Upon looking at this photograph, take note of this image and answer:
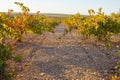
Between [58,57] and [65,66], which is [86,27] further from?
[65,66]

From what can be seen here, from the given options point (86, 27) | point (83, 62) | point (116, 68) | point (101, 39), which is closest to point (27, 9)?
point (86, 27)

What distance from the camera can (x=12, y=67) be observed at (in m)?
10.8

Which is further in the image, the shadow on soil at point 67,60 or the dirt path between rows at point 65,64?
the shadow on soil at point 67,60

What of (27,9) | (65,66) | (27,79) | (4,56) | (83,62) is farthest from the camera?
(27,9)

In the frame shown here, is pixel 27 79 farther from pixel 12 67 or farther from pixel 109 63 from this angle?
pixel 109 63

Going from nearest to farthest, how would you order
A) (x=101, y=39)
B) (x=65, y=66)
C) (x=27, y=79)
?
1. (x=27, y=79)
2. (x=65, y=66)
3. (x=101, y=39)

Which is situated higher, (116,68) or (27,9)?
(27,9)

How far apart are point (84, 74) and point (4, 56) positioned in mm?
3919

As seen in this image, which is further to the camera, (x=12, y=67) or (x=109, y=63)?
(x=109, y=63)

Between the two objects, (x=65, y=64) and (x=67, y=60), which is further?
(x=67, y=60)

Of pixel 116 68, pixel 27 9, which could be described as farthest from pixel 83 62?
pixel 27 9

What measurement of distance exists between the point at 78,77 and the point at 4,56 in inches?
137

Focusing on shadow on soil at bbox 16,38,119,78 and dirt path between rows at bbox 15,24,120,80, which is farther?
shadow on soil at bbox 16,38,119,78

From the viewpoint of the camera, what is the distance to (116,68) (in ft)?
38.4
